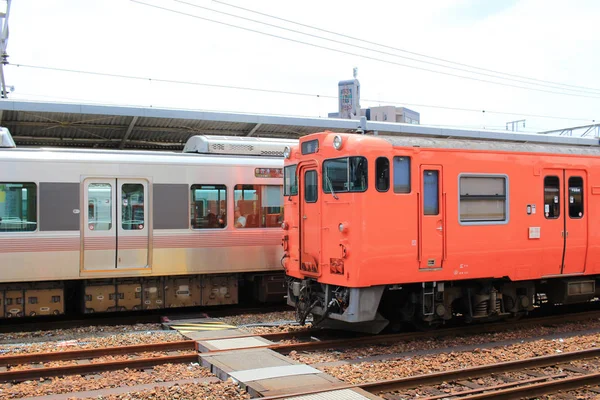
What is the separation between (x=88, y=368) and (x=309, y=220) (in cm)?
410

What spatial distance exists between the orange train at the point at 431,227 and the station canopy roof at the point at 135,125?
352 centimetres

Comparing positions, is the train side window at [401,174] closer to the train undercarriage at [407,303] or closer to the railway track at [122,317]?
the train undercarriage at [407,303]

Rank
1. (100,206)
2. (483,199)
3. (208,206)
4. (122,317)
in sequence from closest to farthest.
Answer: (483,199) < (100,206) < (122,317) < (208,206)

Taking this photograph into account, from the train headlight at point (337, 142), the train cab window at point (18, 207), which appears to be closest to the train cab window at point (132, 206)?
the train cab window at point (18, 207)

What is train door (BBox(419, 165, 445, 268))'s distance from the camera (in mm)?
9406

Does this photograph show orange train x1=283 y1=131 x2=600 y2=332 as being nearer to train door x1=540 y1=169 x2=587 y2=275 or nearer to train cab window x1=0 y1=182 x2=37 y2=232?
train door x1=540 y1=169 x2=587 y2=275

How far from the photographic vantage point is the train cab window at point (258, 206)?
12.5m

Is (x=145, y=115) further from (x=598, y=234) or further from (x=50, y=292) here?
(x=598, y=234)

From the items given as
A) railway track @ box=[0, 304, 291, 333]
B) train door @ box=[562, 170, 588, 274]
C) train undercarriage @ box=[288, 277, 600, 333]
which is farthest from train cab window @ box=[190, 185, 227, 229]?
train door @ box=[562, 170, 588, 274]

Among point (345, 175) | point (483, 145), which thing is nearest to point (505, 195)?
point (483, 145)

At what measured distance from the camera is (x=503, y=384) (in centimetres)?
745

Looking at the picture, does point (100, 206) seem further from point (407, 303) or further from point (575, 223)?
point (575, 223)

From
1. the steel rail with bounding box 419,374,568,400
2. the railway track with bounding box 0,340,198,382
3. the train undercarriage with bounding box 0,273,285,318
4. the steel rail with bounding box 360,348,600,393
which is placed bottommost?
the steel rail with bounding box 419,374,568,400

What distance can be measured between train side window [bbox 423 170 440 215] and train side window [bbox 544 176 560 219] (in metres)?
2.48
